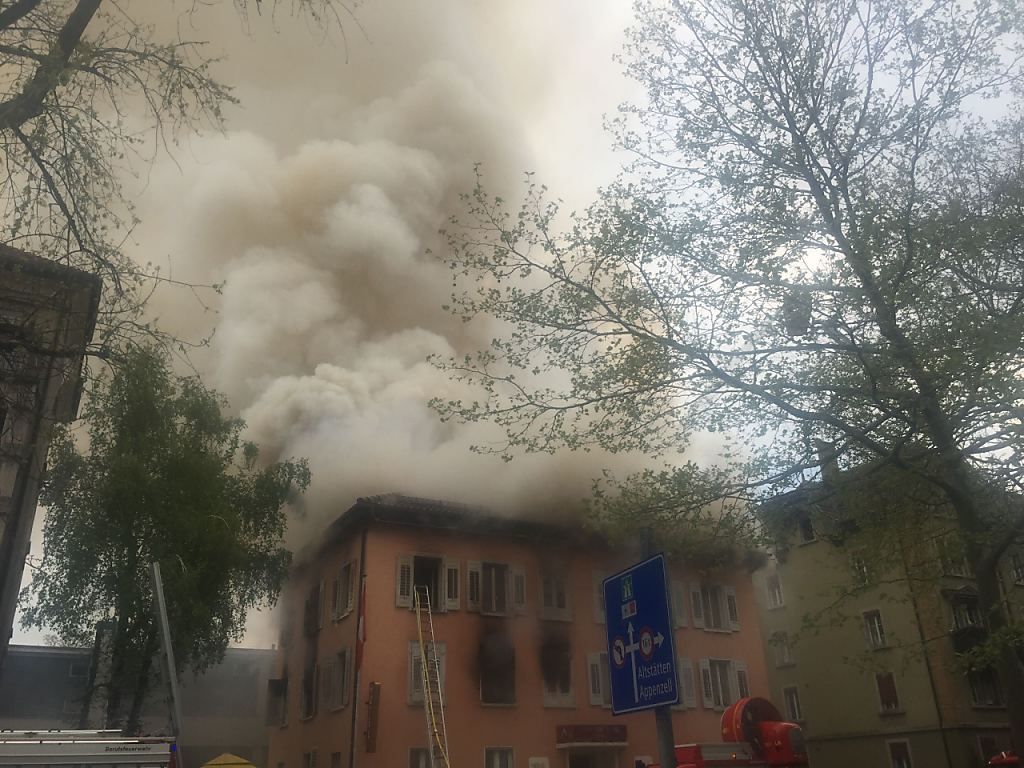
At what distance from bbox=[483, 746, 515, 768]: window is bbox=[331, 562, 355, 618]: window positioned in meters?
4.65

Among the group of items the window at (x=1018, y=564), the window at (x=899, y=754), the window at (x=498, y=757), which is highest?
the window at (x=1018, y=564)

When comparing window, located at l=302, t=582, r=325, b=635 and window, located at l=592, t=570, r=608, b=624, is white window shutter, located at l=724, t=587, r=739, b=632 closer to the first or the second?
window, located at l=592, t=570, r=608, b=624

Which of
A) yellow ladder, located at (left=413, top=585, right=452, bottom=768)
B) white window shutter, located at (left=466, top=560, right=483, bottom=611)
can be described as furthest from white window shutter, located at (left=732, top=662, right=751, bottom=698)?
yellow ladder, located at (left=413, top=585, right=452, bottom=768)

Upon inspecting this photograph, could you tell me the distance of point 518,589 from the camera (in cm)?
2008

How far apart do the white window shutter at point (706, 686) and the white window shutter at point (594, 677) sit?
11.4 ft

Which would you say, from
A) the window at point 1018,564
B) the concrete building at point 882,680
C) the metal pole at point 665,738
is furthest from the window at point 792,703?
the metal pole at point 665,738

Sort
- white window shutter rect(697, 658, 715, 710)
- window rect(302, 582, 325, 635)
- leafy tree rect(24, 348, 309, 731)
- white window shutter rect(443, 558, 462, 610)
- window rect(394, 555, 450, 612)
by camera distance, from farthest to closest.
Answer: white window shutter rect(697, 658, 715, 710) → window rect(302, 582, 325, 635) → white window shutter rect(443, 558, 462, 610) → window rect(394, 555, 450, 612) → leafy tree rect(24, 348, 309, 731)

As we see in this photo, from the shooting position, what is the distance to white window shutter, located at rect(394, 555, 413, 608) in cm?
1835

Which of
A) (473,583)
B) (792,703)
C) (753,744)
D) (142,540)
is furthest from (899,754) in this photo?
(142,540)

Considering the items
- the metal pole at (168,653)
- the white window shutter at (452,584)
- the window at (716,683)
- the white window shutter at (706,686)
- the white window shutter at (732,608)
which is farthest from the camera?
the white window shutter at (732,608)

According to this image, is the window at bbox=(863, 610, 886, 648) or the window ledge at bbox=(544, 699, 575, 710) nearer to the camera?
the window ledge at bbox=(544, 699, 575, 710)

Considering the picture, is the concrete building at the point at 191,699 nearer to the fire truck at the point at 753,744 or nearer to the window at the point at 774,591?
the fire truck at the point at 753,744

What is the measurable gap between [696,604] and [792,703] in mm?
6565

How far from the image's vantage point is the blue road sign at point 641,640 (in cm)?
340
